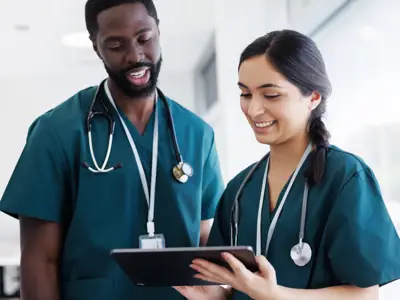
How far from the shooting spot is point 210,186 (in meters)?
1.69

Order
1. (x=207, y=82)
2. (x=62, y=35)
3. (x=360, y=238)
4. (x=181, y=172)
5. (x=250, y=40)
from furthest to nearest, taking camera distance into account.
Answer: (x=207, y=82) < (x=62, y=35) < (x=250, y=40) < (x=181, y=172) < (x=360, y=238)

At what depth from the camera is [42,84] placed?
6730 mm

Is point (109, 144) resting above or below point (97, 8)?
below

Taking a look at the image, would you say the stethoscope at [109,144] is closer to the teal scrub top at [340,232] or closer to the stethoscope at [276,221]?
the stethoscope at [276,221]

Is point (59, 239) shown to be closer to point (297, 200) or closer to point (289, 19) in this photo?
point (297, 200)

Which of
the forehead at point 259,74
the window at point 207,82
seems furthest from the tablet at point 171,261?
the window at point 207,82

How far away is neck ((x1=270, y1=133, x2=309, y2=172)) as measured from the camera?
4.38 feet

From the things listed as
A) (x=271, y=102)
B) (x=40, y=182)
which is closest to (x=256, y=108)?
(x=271, y=102)

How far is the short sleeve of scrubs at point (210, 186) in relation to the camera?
1.68m

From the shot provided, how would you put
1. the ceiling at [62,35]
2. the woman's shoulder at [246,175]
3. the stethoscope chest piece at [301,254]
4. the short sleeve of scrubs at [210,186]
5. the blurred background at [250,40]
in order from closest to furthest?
the stethoscope chest piece at [301,254] < the woman's shoulder at [246,175] < the short sleeve of scrubs at [210,186] < the blurred background at [250,40] < the ceiling at [62,35]

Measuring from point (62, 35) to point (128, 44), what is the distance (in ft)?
11.4

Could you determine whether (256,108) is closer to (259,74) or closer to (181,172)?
(259,74)

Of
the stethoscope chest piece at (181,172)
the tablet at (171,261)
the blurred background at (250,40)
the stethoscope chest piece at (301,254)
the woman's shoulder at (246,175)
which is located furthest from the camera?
the blurred background at (250,40)

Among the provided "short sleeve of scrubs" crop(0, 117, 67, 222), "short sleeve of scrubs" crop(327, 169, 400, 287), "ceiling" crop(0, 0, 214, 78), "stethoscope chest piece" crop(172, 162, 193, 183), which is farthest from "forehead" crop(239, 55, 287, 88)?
"ceiling" crop(0, 0, 214, 78)
